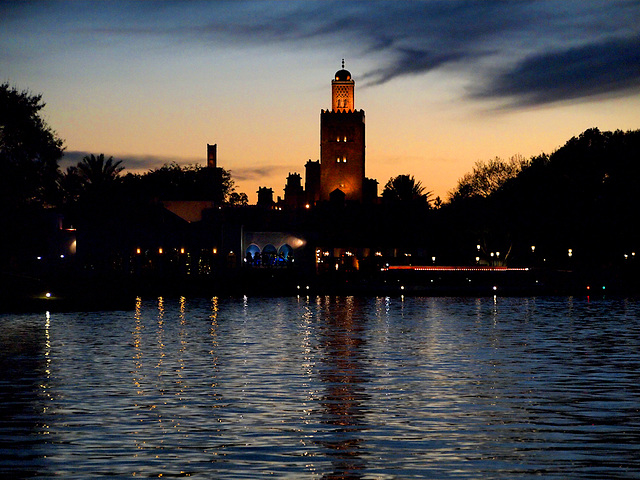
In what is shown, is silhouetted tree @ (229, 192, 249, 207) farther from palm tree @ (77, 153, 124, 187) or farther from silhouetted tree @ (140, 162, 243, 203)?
palm tree @ (77, 153, 124, 187)

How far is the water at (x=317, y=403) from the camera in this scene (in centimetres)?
1457

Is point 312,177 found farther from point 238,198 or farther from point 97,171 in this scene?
point 97,171

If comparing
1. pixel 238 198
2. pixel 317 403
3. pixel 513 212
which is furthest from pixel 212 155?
pixel 317 403

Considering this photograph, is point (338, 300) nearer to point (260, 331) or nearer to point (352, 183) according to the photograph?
point (260, 331)

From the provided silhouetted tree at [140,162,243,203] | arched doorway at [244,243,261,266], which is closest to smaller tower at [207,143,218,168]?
silhouetted tree at [140,162,243,203]

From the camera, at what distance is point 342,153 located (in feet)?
552

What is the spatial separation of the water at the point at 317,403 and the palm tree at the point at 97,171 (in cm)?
8004

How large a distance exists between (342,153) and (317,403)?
14842cm

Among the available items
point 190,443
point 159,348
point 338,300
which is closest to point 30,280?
point 338,300

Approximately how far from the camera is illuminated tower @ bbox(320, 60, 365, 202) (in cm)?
16612

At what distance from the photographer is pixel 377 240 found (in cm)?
11681

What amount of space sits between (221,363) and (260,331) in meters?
14.8

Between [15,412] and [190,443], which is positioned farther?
[15,412]

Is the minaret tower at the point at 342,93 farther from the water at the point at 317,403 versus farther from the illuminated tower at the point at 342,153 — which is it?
the water at the point at 317,403
